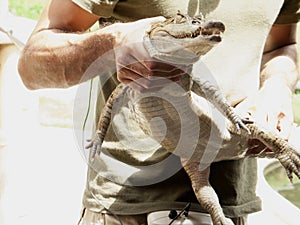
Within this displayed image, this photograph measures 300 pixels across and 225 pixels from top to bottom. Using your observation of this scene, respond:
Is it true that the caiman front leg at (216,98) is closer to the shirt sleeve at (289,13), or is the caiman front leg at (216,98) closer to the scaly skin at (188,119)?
the scaly skin at (188,119)

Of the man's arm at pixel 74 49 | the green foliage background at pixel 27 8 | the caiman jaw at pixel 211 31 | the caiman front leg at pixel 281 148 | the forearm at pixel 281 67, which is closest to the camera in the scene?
the caiman jaw at pixel 211 31

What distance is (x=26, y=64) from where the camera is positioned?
126 centimetres

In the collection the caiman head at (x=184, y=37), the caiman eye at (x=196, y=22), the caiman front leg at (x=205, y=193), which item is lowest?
the caiman front leg at (x=205, y=193)

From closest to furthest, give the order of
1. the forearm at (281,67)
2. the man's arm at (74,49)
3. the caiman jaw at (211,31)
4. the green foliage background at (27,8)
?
the caiman jaw at (211,31) < the man's arm at (74,49) < the forearm at (281,67) < the green foliage background at (27,8)

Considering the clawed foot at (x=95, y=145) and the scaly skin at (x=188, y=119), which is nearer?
the scaly skin at (x=188, y=119)

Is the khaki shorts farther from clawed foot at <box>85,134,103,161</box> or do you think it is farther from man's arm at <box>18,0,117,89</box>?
man's arm at <box>18,0,117,89</box>

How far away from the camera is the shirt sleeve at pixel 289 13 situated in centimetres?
149

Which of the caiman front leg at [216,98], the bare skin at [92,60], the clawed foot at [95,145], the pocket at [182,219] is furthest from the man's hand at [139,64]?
the pocket at [182,219]

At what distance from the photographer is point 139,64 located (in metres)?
0.97

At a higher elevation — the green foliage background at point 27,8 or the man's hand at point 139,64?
the man's hand at point 139,64

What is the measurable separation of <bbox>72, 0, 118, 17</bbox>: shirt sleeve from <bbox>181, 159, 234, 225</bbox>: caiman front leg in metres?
0.32

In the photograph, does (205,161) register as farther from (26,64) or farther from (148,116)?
(26,64)

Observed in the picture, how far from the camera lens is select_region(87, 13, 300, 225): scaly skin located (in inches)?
35.9

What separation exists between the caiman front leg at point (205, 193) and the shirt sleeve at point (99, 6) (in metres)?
0.32
